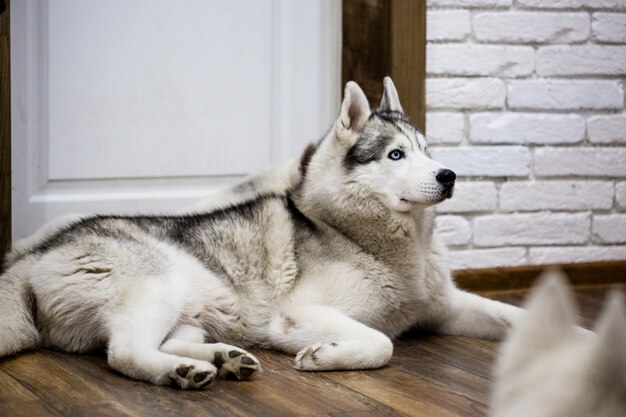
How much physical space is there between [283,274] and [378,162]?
42 cm

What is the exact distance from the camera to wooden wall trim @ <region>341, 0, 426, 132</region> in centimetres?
330

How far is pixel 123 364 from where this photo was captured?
2176 millimetres

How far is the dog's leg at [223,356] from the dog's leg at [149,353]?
53 millimetres

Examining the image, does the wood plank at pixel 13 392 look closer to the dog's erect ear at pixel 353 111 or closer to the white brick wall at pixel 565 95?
the dog's erect ear at pixel 353 111

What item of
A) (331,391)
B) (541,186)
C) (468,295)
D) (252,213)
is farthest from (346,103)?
(541,186)

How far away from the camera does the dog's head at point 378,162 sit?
8.24ft

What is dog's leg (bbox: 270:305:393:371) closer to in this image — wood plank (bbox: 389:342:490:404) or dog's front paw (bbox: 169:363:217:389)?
wood plank (bbox: 389:342:490:404)

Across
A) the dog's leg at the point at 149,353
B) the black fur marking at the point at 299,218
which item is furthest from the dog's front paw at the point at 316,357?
the black fur marking at the point at 299,218

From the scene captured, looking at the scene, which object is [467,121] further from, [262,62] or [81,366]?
[81,366]

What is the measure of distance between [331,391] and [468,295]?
822mm

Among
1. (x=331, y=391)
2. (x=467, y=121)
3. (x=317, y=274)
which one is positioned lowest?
(x=331, y=391)

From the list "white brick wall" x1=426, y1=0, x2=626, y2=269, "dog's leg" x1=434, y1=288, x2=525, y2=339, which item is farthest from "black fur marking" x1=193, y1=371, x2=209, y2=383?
"white brick wall" x1=426, y1=0, x2=626, y2=269

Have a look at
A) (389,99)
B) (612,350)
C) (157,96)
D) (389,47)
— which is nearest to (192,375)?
(389,99)

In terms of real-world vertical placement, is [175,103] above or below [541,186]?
above
